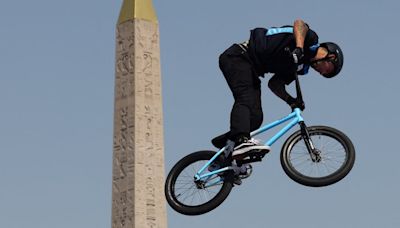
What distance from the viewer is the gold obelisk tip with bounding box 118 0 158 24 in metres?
36.2

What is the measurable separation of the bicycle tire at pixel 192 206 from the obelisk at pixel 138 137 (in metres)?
17.5

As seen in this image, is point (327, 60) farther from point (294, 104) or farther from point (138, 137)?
point (138, 137)

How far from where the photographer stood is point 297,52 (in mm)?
15070

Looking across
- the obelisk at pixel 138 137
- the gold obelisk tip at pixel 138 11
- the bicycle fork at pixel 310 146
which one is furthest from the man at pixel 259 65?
the gold obelisk tip at pixel 138 11

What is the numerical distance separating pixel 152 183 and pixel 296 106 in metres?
19.0

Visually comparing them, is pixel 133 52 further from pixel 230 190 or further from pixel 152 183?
pixel 230 190

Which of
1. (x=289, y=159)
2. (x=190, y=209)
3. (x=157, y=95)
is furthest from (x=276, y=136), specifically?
(x=157, y=95)

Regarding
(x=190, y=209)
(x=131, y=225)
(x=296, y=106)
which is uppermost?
(x=131, y=225)

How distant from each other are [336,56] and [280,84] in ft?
2.96

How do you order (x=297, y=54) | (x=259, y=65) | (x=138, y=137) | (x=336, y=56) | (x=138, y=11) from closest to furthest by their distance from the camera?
(x=297, y=54)
(x=336, y=56)
(x=259, y=65)
(x=138, y=137)
(x=138, y=11)

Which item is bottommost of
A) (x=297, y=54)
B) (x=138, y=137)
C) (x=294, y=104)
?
(x=294, y=104)

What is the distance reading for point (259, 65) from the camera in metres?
15.6

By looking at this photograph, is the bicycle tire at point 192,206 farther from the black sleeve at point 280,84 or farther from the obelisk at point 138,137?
the obelisk at point 138,137

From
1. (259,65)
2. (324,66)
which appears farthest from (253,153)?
(324,66)
